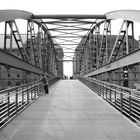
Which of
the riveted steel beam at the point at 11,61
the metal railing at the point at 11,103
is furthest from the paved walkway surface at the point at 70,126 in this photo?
the riveted steel beam at the point at 11,61

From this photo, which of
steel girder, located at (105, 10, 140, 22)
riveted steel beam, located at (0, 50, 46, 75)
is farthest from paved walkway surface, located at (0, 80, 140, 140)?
steel girder, located at (105, 10, 140, 22)

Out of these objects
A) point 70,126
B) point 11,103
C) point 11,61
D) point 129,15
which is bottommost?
point 70,126

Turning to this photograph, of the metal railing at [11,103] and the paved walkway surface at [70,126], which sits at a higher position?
the metal railing at [11,103]

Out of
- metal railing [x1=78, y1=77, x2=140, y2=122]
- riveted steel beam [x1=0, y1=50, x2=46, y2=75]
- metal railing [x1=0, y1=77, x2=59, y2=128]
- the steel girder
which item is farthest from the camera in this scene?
the steel girder

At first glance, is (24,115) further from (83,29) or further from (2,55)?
(83,29)

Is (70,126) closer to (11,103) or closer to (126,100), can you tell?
(11,103)

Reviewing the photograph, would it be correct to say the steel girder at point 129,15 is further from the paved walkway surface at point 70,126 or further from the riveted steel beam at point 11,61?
the riveted steel beam at point 11,61

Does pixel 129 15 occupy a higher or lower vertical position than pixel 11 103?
higher

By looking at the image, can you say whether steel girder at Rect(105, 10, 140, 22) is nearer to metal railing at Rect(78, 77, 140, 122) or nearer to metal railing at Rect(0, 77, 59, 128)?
metal railing at Rect(78, 77, 140, 122)

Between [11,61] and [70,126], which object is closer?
[70,126]

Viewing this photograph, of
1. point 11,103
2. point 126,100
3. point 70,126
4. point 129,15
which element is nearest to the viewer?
point 70,126

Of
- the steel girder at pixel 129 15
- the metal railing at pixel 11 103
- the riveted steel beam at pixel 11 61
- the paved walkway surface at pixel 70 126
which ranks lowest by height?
the paved walkway surface at pixel 70 126

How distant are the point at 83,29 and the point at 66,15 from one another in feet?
31.1

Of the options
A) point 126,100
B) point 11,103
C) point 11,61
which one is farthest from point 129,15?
point 11,103
